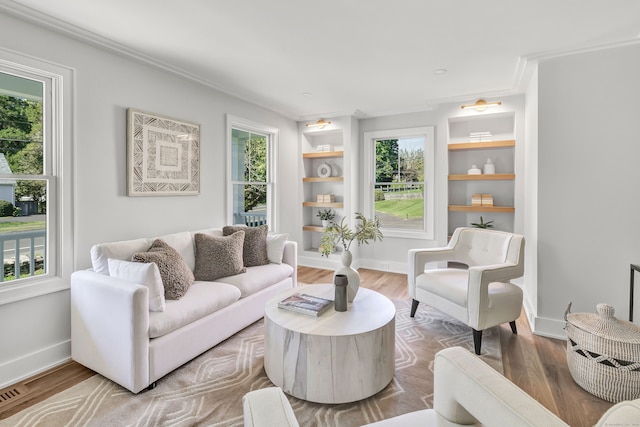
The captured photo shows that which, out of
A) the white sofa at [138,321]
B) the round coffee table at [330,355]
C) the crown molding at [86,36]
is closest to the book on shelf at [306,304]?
the round coffee table at [330,355]

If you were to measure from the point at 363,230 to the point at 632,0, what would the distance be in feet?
7.64

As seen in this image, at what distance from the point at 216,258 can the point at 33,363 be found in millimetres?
1440

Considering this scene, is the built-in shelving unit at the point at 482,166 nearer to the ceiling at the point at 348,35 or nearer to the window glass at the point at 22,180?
the ceiling at the point at 348,35

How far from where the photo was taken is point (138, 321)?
194cm

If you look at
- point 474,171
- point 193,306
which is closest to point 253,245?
point 193,306

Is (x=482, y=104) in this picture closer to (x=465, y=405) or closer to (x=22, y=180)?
(x=465, y=405)

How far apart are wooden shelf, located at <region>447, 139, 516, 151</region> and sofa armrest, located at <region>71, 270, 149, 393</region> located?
13.3ft

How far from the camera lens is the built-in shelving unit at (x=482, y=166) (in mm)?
4219

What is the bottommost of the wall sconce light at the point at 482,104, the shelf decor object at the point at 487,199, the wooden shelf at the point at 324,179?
the shelf decor object at the point at 487,199

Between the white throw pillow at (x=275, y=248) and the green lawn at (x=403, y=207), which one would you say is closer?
the white throw pillow at (x=275, y=248)

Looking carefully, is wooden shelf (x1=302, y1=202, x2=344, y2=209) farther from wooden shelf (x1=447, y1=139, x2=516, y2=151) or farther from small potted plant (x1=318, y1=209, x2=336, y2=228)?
wooden shelf (x1=447, y1=139, x2=516, y2=151)

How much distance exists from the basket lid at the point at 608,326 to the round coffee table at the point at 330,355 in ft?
4.11

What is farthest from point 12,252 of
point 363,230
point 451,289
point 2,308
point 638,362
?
point 638,362

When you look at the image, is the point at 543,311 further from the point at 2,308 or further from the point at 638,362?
the point at 2,308
